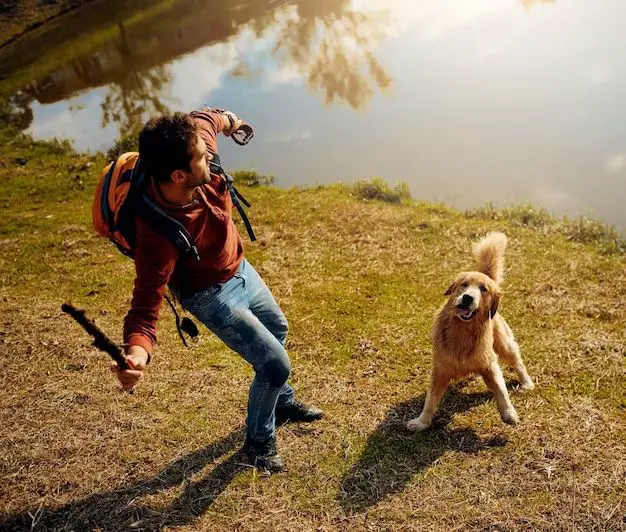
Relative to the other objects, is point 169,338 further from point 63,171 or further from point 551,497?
point 63,171

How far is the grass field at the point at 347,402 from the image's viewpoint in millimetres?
4219

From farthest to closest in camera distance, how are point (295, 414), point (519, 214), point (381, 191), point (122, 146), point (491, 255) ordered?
point (122, 146) → point (381, 191) → point (519, 214) → point (295, 414) → point (491, 255)

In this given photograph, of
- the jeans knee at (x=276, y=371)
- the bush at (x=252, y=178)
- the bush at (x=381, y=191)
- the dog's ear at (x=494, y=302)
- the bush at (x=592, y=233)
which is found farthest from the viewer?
the bush at (x=252, y=178)

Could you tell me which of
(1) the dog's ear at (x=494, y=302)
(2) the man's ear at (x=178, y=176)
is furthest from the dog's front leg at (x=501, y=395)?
(2) the man's ear at (x=178, y=176)

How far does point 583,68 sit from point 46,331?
11186mm

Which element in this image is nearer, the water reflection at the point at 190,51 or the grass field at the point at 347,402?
the grass field at the point at 347,402

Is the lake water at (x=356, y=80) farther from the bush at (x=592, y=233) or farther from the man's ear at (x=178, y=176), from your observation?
the man's ear at (x=178, y=176)

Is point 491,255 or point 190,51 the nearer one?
point 491,255

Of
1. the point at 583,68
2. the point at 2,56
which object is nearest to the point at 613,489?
the point at 583,68

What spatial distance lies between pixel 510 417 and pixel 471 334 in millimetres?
822

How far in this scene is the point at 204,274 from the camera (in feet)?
12.1

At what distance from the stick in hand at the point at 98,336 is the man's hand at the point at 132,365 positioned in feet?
0.09

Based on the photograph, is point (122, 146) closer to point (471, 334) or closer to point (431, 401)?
point (431, 401)

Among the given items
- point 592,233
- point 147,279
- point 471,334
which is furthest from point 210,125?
point 592,233
